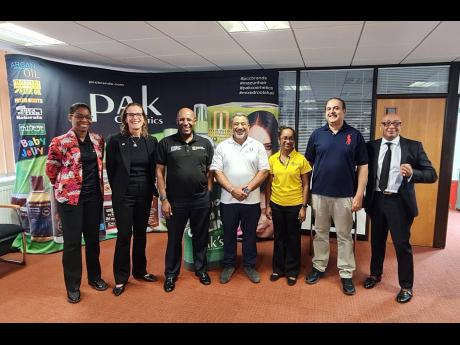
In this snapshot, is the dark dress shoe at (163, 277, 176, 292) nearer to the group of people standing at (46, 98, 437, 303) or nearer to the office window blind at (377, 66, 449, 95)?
the group of people standing at (46, 98, 437, 303)

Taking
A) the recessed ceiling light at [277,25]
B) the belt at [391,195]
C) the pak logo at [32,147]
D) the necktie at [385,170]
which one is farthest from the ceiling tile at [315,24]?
the pak logo at [32,147]

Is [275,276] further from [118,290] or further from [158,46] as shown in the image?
[158,46]

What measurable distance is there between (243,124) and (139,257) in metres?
1.60

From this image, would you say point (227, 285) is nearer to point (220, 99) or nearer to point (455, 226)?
point (220, 99)

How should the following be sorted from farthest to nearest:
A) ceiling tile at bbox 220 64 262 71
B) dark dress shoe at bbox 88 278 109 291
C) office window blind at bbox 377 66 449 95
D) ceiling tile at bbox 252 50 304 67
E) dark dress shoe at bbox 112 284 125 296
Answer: ceiling tile at bbox 220 64 262 71 < office window blind at bbox 377 66 449 95 < ceiling tile at bbox 252 50 304 67 < dark dress shoe at bbox 88 278 109 291 < dark dress shoe at bbox 112 284 125 296

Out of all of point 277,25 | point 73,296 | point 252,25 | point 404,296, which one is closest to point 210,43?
point 252,25

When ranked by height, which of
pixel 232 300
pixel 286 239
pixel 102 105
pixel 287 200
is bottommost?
pixel 232 300

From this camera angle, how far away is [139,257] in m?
3.09

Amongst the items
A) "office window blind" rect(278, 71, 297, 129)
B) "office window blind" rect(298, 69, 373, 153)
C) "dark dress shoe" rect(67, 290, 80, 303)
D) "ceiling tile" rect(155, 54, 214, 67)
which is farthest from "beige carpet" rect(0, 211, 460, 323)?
"ceiling tile" rect(155, 54, 214, 67)

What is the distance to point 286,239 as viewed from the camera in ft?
10.2

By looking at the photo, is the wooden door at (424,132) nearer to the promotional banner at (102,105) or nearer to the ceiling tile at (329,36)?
the ceiling tile at (329,36)

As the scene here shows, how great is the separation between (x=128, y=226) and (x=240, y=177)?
3.54 ft

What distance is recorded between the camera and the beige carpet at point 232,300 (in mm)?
2486

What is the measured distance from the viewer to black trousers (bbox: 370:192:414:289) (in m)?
2.69
